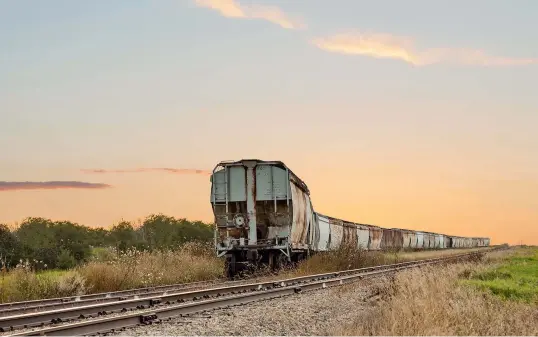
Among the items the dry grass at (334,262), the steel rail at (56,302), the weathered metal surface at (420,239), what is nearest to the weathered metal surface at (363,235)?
the dry grass at (334,262)

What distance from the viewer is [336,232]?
3788cm

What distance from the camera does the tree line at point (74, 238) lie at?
34.6 meters

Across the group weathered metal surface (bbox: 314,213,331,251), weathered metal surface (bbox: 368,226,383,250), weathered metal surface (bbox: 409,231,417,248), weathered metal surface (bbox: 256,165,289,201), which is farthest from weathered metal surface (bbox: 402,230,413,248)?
weathered metal surface (bbox: 256,165,289,201)

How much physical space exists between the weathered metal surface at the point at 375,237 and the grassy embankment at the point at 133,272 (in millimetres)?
15444

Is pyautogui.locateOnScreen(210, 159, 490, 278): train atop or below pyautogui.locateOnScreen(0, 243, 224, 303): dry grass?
atop

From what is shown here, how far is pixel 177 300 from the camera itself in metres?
14.2

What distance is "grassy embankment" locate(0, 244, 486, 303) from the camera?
1759 centimetres

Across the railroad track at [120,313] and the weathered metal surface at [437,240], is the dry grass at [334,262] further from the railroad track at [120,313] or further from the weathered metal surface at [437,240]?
the weathered metal surface at [437,240]

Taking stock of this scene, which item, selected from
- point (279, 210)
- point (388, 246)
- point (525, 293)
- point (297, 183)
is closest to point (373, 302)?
point (525, 293)

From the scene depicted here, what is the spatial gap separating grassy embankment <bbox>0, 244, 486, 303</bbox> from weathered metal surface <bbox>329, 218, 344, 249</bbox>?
3.64 metres

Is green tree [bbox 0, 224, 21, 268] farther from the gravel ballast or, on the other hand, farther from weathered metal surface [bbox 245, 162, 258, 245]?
the gravel ballast

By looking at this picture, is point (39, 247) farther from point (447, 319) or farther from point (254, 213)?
point (447, 319)

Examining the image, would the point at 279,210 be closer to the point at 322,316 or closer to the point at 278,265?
the point at 278,265

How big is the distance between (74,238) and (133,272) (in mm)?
22416
